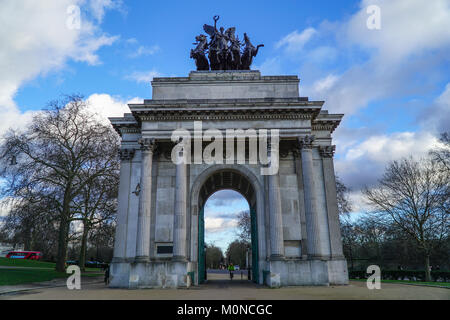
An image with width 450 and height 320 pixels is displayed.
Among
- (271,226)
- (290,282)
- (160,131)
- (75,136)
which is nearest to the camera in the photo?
(290,282)

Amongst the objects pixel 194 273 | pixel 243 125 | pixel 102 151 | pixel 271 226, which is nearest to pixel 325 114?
pixel 243 125

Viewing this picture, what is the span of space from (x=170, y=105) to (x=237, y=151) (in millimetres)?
5946

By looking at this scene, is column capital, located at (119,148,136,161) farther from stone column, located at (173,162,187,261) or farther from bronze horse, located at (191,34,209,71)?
bronze horse, located at (191,34,209,71)

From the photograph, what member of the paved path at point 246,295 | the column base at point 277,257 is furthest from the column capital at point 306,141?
the paved path at point 246,295

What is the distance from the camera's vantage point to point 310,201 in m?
21.5

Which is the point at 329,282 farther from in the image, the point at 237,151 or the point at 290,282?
the point at 237,151

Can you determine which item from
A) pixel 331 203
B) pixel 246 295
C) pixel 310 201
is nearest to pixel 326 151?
pixel 331 203

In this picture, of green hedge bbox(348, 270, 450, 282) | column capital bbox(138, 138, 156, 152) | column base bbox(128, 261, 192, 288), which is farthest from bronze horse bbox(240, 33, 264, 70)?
green hedge bbox(348, 270, 450, 282)

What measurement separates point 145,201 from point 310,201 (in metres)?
11.1

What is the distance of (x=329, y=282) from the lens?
20.3m

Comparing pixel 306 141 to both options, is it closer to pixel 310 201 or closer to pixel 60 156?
pixel 310 201

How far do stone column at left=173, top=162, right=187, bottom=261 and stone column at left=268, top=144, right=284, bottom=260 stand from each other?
18.9 feet

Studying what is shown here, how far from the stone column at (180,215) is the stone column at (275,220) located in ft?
18.9

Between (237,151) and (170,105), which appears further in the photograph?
(237,151)
